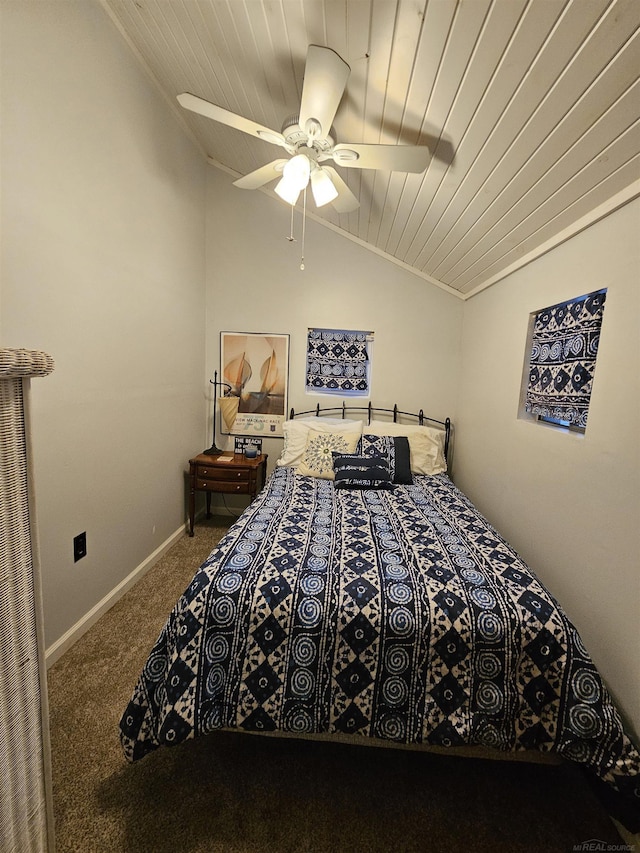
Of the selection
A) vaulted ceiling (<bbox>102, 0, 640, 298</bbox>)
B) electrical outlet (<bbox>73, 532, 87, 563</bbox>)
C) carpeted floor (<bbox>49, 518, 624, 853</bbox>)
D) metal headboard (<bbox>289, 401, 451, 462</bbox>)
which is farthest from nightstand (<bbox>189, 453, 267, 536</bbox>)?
vaulted ceiling (<bbox>102, 0, 640, 298</bbox>)

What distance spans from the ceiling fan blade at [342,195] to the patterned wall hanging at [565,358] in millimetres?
1290

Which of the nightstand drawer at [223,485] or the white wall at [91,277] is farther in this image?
the nightstand drawer at [223,485]

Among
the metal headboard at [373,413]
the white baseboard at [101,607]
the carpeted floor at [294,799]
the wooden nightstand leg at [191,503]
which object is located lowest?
the carpeted floor at [294,799]

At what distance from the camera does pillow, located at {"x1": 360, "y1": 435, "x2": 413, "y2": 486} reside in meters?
2.70

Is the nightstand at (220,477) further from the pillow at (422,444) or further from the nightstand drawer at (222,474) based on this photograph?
the pillow at (422,444)

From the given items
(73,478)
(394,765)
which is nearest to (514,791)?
(394,765)

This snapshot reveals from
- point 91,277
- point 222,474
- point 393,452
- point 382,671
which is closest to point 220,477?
point 222,474

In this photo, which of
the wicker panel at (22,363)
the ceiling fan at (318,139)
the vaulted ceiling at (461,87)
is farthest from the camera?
the ceiling fan at (318,139)

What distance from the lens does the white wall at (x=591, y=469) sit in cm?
132

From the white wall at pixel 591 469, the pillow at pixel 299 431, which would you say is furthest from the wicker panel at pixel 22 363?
the pillow at pixel 299 431

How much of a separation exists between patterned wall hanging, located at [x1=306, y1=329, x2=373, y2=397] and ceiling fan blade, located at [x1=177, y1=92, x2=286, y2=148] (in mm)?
1745

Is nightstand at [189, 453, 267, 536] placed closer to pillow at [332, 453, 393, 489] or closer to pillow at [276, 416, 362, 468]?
pillow at [276, 416, 362, 468]

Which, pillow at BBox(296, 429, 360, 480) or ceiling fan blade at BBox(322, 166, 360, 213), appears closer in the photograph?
ceiling fan blade at BBox(322, 166, 360, 213)

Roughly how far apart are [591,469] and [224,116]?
2230 millimetres
